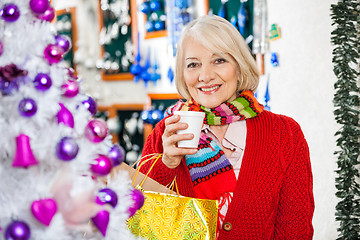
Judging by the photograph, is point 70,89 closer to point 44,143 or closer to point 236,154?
point 44,143

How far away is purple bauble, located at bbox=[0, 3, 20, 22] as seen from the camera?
530 mm

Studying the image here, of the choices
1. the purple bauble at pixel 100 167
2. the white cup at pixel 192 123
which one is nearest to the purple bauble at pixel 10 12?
the purple bauble at pixel 100 167

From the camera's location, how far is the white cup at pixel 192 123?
3.14 feet

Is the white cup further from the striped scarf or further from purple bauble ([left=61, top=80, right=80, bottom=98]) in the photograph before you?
purple bauble ([left=61, top=80, right=80, bottom=98])

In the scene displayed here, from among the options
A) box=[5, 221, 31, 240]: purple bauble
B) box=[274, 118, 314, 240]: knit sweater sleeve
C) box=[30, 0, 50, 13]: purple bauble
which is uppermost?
box=[30, 0, 50, 13]: purple bauble

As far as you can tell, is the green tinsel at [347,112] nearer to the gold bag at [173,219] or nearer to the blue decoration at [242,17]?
the blue decoration at [242,17]

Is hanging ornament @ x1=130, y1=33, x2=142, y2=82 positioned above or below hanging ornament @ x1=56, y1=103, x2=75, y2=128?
above

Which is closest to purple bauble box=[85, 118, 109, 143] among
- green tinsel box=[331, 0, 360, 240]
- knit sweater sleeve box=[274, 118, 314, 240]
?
knit sweater sleeve box=[274, 118, 314, 240]

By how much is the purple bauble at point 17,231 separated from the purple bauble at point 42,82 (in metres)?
0.18

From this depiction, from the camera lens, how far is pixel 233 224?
3.84 ft

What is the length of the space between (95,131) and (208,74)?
29.2 inches

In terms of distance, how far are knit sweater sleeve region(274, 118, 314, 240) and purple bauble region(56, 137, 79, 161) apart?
883 mm

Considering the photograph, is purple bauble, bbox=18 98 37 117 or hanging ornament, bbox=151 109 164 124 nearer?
purple bauble, bbox=18 98 37 117

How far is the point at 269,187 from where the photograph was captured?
122cm
